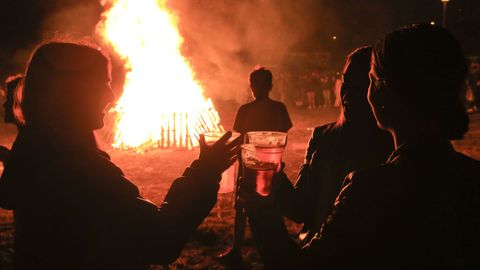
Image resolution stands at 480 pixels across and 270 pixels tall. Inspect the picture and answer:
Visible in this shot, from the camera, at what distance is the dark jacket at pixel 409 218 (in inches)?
48.3

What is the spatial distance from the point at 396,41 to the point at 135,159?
34.4 ft

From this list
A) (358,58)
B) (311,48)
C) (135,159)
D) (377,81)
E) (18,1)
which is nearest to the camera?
(377,81)

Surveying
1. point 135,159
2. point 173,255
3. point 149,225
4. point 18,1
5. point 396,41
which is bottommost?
point 135,159

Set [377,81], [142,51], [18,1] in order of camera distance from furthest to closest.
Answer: [18,1]
[142,51]
[377,81]

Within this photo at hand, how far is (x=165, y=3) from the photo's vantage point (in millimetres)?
13562

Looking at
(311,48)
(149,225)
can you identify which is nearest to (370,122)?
(149,225)

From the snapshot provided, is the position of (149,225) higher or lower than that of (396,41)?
lower

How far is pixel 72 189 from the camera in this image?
1.75 metres

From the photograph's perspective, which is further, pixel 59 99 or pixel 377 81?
pixel 59 99

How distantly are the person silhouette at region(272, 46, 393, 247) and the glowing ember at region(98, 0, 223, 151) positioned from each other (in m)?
9.81

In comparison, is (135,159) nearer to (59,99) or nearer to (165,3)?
(165,3)

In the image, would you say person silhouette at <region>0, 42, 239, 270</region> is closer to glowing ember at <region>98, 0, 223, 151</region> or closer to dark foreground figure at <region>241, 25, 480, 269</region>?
dark foreground figure at <region>241, 25, 480, 269</region>

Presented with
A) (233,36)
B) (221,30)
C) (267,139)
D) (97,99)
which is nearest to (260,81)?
(267,139)

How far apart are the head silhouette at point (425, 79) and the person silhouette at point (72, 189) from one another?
1190 mm
